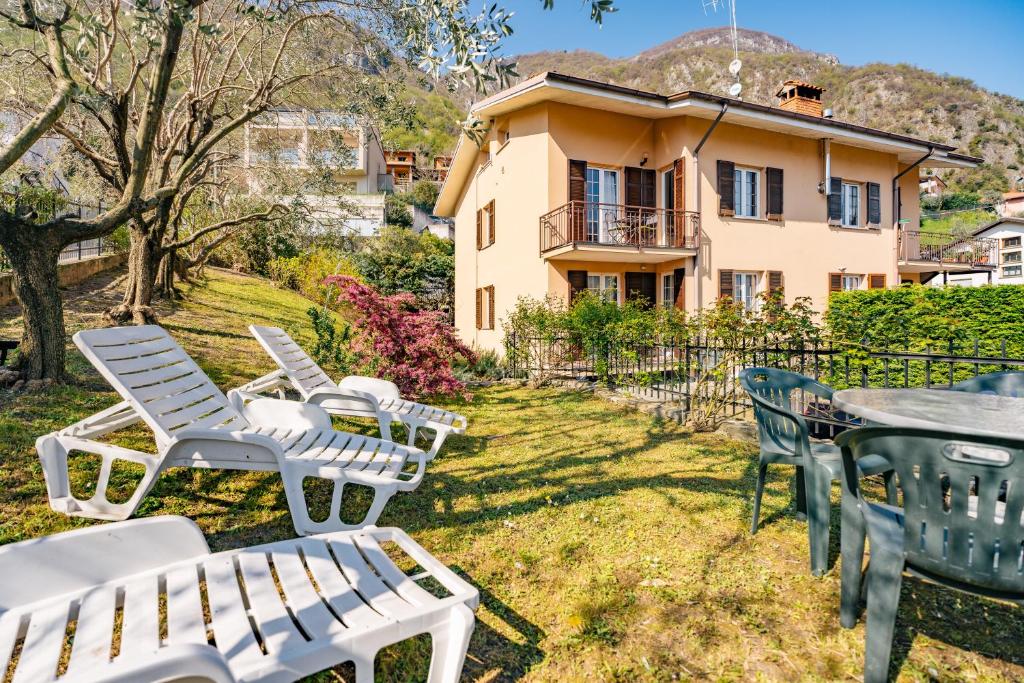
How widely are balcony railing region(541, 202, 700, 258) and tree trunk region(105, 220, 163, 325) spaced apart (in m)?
8.68

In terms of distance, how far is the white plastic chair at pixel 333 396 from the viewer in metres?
4.62

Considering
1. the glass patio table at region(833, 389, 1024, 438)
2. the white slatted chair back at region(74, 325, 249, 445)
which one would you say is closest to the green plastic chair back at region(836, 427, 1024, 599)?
the glass patio table at region(833, 389, 1024, 438)

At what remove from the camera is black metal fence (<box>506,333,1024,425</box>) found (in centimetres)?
508

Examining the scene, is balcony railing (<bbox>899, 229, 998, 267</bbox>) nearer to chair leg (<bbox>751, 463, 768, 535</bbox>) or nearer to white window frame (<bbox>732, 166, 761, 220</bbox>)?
white window frame (<bbox>732, 166, 761, 220</bbox>)

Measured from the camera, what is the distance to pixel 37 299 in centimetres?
505

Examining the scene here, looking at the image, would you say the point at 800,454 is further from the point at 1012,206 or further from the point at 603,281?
the point at 1012,206

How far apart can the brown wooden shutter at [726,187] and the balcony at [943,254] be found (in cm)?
723

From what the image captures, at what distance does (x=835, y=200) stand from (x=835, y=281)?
2.63 meters

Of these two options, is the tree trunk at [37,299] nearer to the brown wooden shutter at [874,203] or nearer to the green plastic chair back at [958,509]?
the green plastic chair back at [958,509]

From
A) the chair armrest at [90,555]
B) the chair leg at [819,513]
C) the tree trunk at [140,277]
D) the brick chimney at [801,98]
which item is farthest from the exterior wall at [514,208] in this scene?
the chair armrest at [90,555]

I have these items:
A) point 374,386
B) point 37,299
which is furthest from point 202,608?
point 37,299

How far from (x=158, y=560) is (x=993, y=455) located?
139 inches

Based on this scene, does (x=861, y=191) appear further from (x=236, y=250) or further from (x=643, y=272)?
(x=236, y=250)

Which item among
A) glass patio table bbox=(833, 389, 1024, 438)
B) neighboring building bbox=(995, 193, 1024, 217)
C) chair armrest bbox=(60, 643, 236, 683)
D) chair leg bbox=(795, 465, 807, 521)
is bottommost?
chair leg bbox=(795, 465, 807, 521)
